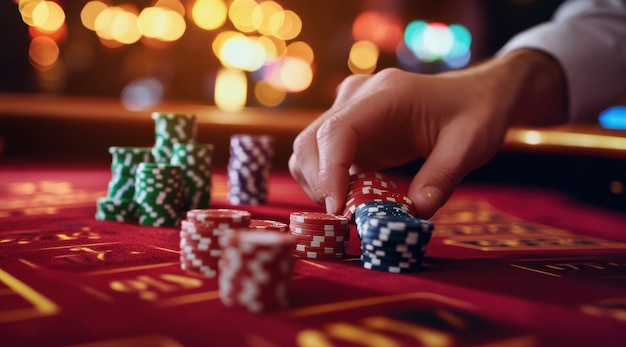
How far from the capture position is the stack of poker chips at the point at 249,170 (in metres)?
2.84

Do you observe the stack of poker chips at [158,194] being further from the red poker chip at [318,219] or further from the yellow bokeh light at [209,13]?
the yellow bokeh light at [209,13]

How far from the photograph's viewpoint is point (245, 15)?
15828 millimetres

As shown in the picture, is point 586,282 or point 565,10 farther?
point 565,10

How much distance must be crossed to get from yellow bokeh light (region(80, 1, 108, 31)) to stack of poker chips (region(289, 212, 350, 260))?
1245cm

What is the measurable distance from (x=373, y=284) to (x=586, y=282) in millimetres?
→ 502

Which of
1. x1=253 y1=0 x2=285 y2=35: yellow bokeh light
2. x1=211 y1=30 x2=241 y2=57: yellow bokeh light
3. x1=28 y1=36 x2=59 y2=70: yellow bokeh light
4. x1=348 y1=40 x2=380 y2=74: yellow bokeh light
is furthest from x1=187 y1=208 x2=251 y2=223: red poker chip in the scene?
x1=253 y1=0 x2=285 y2=35: yellow bokeh light

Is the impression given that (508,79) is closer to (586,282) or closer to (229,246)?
(586,282)

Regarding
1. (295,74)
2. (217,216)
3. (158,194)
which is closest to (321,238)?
(217,216)

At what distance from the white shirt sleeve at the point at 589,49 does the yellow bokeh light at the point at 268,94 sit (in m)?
13.6

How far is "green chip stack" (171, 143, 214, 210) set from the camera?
257 centimetres

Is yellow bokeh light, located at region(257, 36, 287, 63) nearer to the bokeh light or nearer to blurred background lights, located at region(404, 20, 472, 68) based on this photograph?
the bokeh light

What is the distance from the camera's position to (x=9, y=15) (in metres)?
10.5

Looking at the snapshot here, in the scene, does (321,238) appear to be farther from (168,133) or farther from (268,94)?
(268,94)

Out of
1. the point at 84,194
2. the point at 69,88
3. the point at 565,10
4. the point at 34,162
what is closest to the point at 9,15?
the point at 69,88
